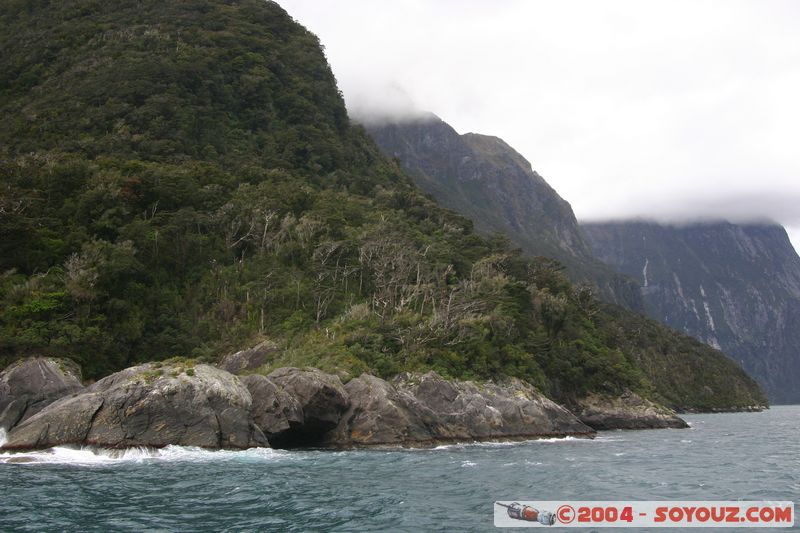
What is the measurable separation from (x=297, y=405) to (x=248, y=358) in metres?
16.0

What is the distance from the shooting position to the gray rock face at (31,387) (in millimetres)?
36094

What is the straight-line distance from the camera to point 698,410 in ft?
456

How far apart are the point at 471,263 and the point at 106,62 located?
65.7 meters

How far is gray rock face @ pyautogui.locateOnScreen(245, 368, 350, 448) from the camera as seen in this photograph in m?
38.6

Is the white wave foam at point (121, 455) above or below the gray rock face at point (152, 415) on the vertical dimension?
below

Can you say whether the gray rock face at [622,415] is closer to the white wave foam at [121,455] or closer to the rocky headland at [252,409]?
the rocky headland at [252,409]

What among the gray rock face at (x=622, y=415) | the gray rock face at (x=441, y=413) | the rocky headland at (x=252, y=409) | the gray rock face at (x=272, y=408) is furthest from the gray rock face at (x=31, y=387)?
the gray rock face at (x=622, y=415)

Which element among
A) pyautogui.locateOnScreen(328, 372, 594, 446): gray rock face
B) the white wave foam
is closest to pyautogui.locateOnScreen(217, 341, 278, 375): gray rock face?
pyautogui.locateOnScreen(328, 372, 594, 446): gray rock face

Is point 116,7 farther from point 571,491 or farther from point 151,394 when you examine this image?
point 571,491

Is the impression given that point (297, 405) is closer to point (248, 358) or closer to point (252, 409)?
point (252, 409)

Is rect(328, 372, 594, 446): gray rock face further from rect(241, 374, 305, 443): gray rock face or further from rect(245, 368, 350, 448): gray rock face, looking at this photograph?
rect(241, 374, 305, 443): gray rock face

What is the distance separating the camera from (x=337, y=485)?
24000mm

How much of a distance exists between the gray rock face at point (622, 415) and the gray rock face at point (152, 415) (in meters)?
46.3

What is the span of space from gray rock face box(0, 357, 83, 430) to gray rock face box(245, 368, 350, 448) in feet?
37.0
